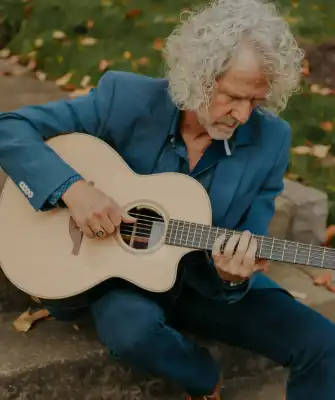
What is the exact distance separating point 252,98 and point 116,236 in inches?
24.1

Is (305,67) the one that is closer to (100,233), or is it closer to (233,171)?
(233,171)

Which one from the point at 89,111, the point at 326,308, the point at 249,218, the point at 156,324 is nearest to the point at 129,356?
the point at 156,324

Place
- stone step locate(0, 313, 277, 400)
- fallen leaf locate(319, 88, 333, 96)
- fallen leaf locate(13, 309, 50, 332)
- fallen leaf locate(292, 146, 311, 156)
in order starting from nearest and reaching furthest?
stone step locate(0, 313, 277, 400)
fallen leaf locate(13, 309, 50, 332)
fallen leaf locate(292, 146, 311, 156)
fallen leaf locate(319, 88, 333, 96)

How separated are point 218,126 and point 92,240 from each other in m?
0.54

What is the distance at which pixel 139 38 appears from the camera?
Result: 16.8ft

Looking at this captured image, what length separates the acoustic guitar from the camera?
2.34 meters

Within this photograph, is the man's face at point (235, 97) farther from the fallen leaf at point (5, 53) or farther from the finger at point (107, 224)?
the fallen leaf at point (5, 53)

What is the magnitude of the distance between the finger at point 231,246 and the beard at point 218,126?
33 centimetres

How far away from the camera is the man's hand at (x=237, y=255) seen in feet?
7.32

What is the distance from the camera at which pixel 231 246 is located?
A: 2230 mm

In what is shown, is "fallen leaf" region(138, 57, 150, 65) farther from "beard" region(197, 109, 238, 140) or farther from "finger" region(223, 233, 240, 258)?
"finger" region(223, 233, 240, 258)

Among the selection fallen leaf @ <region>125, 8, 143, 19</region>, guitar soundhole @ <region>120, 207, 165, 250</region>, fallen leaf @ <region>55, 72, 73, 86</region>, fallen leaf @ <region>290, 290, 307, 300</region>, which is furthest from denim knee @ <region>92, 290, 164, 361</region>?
fallen leaf @ <region>125, 8, 143, 19</region>

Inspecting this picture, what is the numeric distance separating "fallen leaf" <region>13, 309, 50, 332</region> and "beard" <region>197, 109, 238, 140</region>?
0.96 m

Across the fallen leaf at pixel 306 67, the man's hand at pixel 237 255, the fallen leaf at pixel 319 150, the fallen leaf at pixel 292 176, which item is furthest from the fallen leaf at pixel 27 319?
the fallen leaf at pixel 306 67
